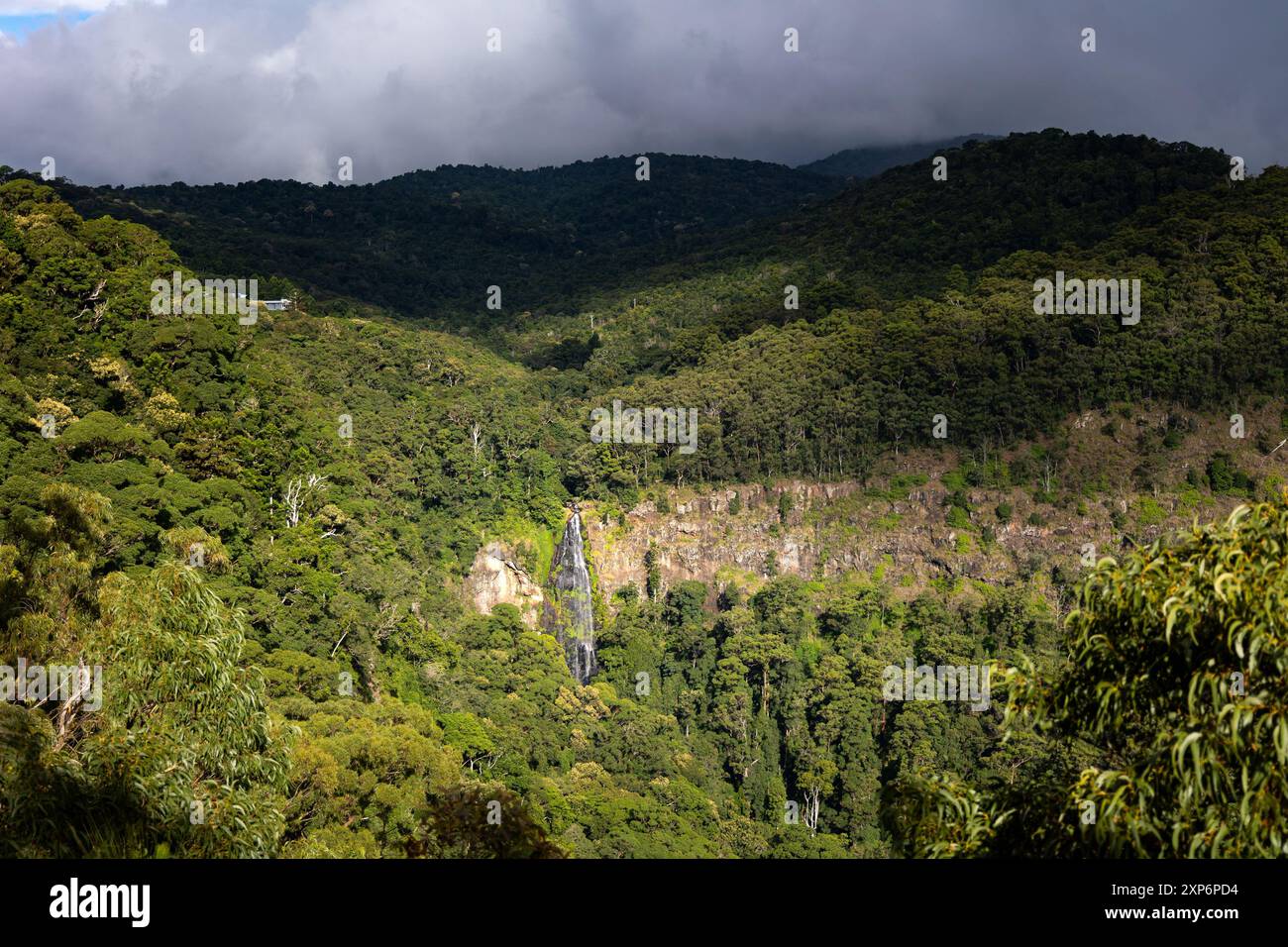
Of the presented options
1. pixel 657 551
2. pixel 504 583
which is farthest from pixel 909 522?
pixel 504 583

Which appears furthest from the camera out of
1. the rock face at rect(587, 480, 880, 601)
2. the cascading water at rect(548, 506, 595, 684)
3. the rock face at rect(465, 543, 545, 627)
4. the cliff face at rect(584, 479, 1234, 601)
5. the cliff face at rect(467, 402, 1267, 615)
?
the rock face at rect(587, 480, 880, 601)

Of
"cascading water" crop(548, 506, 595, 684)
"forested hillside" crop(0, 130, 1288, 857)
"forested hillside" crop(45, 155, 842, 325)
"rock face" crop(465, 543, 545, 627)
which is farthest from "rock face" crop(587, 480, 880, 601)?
"forested hillside" crop(45, 155, 842, 325)

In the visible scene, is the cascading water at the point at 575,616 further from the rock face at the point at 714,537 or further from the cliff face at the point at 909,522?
the rock face at the point at 714,537

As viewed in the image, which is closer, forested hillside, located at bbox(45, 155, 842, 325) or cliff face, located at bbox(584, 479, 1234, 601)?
cliff face, located at bbox(584, 479, 1234, 601)

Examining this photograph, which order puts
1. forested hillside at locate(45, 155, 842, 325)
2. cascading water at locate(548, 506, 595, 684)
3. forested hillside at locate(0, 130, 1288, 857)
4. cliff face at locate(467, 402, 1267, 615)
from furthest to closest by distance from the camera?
forested hillside at locate(45, 155, 842, 325), cascading water at locate(548, 506, 595, 684), cliff face at locate(467, 402, 1267, 615), forested hillside at locate(0, 130, 1288, 857)

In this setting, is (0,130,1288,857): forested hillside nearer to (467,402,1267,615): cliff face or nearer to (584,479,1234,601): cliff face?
(467,402,1267,615): cliff face

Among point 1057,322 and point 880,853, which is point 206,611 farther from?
point 1057,322

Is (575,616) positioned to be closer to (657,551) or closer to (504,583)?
(504,583)
